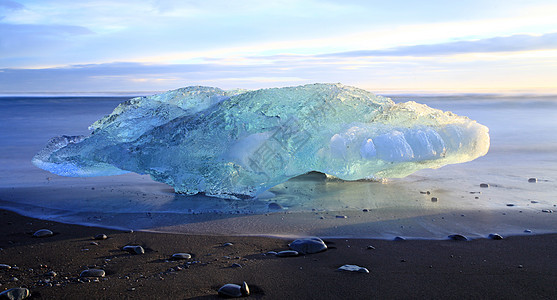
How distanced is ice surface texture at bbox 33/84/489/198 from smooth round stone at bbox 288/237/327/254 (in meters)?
1.55

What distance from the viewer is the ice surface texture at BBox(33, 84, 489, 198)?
4.89 m

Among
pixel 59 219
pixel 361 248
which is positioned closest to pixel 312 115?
pixel 361 248

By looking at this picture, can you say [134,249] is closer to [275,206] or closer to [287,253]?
[287,253]

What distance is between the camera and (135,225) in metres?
4.15

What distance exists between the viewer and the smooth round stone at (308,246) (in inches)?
132

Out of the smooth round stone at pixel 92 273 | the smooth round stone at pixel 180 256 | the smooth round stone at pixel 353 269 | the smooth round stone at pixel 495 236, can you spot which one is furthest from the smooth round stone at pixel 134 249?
the smooth round stone at pixel 495 236

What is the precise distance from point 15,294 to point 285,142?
301 cm

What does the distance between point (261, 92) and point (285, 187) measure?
47.5 inches

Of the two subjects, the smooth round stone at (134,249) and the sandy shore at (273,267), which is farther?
the smooth round stone at (134,249)

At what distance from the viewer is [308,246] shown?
11.1 ft

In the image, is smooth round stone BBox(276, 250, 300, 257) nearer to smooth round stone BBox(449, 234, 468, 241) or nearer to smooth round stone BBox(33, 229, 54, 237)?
smooth round stone BBox(449, 234, 468, 241)

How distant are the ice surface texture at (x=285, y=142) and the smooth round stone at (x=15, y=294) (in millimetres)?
2462

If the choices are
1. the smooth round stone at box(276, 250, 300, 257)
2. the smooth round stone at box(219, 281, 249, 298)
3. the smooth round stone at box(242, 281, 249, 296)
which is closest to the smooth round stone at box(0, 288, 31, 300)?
the smooth round stone at box(219, 281, 249, 298)

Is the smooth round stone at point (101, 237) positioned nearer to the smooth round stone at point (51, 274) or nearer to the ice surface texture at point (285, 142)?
the smooth round stone at point (51, 274)
